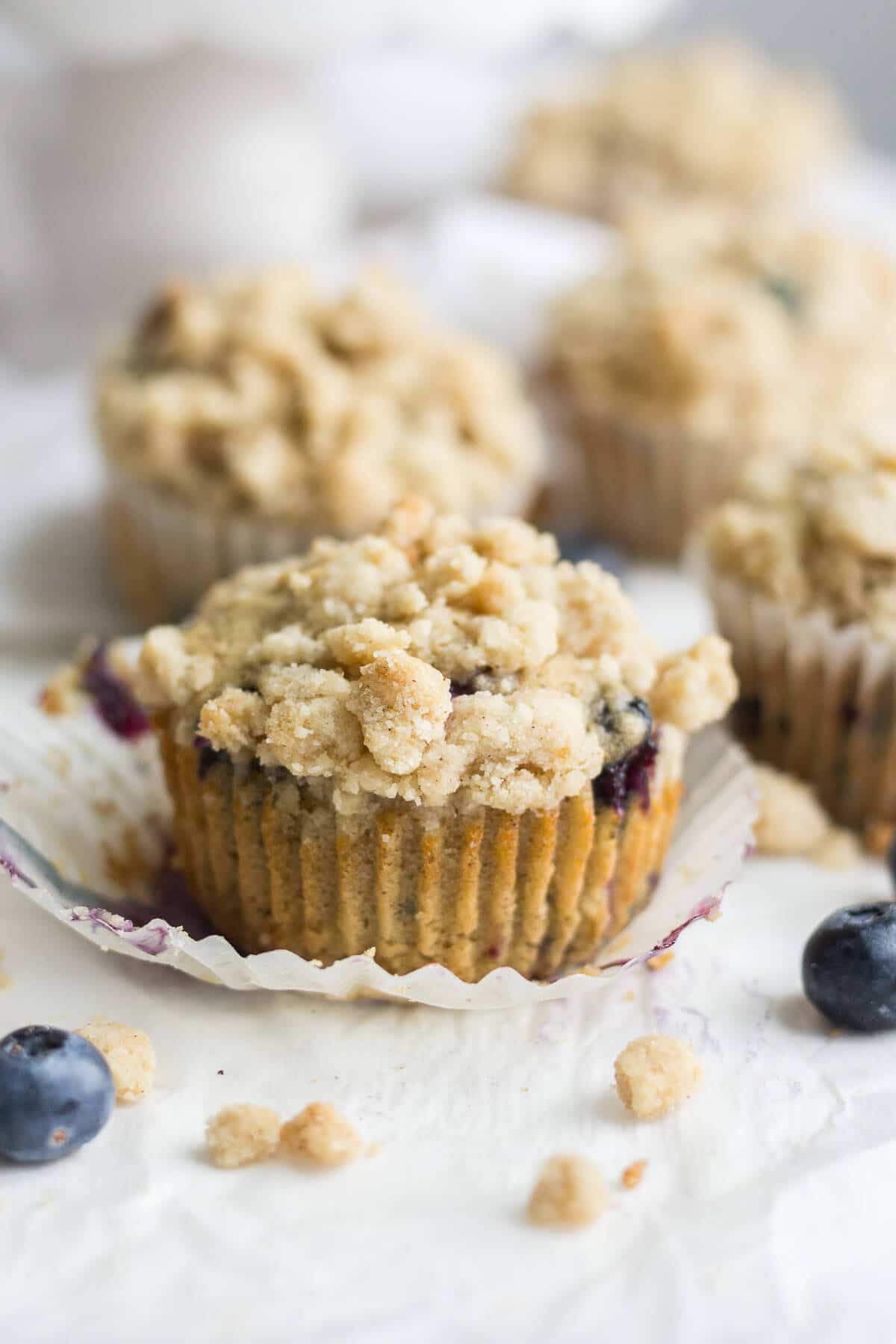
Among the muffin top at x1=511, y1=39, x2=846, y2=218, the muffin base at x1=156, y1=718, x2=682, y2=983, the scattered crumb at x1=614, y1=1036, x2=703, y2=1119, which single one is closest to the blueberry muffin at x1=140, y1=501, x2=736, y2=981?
the muffin base at x1=156, y1=718, x2=682, y2=983

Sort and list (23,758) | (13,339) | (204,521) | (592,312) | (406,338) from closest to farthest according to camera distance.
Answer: (23,758), (204,521), (406,338), (592,312), (13,339)

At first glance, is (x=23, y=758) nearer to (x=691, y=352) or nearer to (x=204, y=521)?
(x=204, y=521)

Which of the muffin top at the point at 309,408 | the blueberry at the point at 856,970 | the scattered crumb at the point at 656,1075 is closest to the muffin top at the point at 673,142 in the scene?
the muffin top at the point at 309,408

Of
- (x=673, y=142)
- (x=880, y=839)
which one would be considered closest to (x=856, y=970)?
(x=880, y=839)

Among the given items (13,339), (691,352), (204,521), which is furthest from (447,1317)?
(13,339)

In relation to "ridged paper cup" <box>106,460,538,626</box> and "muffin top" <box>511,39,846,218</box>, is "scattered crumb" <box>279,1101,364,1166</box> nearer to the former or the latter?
"ridged paper cup" <box>106,460,538,626</box>

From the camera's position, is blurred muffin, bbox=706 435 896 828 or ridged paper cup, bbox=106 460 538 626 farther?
ridged paper cup, bbox=106 460 538 626
